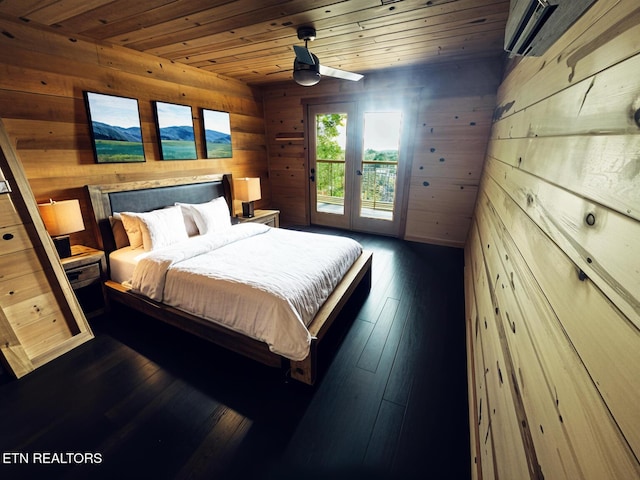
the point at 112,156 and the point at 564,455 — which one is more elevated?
the point at 112,156

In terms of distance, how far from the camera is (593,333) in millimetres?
528

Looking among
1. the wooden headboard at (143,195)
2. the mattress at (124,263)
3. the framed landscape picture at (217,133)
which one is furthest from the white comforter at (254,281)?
the framed landscape picture at (217,133)

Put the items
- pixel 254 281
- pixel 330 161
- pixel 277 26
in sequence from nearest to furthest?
pixel 254 281 → pixel 277 26 → pixel 330 161

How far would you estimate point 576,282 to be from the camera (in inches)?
24.8

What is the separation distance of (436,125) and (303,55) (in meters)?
2.32

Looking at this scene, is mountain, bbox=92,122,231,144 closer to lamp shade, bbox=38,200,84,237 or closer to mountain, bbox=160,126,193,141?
mountain, bbox=160,126,193,141

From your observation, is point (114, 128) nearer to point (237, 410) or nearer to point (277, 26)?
point (277, 26)

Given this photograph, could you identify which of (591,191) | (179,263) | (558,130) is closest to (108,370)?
(179,263)

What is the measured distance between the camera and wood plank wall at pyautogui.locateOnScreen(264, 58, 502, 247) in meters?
3.43

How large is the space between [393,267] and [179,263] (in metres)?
2.39

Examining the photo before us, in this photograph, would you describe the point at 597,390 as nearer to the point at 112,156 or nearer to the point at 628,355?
the point at 628,355

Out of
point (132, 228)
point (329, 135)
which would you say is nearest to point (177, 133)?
point (132, 228)

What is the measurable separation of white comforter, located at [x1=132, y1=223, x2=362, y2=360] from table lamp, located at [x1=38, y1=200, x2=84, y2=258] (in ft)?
2.10

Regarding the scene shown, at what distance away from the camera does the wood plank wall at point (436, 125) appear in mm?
3430
